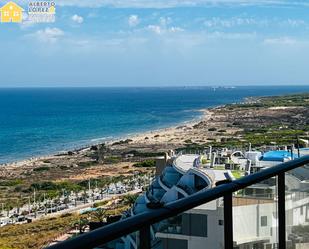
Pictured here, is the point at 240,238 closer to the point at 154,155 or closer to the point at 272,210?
the point at 272,210

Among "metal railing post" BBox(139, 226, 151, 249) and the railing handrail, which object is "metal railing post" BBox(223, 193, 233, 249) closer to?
the railing handrail

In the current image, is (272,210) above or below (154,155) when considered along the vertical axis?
above

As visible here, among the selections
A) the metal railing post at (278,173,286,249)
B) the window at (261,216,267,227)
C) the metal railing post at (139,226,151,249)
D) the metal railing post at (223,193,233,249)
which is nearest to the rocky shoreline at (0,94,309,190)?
the metal railing post at (278,173,286,249)

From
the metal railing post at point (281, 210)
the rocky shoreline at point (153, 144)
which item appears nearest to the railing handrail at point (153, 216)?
the metal railing post at point (281, 210)

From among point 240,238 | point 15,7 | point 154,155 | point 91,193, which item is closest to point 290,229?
point 240,238

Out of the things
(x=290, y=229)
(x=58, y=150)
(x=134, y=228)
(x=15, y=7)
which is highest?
(x=15, y=7)

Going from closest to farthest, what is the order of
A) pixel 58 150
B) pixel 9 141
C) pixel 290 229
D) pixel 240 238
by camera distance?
pixel 240 238 → pixel 290 229 → pixel 58 150 → pixel 9 141

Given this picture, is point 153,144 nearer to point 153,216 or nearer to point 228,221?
point 228,221

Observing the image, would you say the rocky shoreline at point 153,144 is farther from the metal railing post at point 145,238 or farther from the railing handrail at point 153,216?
the metal railing post at point 145,238
